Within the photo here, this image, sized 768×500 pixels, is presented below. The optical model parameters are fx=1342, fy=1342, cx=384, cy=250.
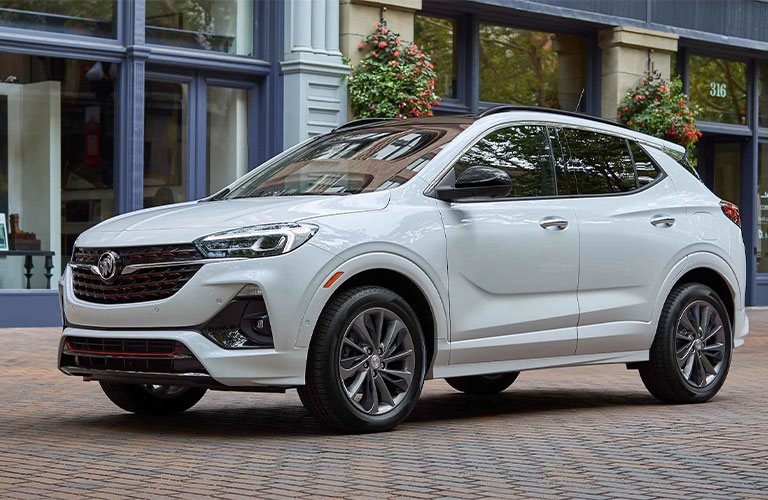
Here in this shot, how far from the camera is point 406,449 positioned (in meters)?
6.48

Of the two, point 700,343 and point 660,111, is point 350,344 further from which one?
point 660,111

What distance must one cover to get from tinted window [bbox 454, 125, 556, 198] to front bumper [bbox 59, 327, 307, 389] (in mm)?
1727

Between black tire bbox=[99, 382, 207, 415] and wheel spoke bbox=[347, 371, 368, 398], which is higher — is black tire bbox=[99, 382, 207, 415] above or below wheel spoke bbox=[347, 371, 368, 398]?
below

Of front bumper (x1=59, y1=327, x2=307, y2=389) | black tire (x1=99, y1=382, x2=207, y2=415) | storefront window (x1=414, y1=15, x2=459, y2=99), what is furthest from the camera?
storefront window (x1=414, y1=15, x2=459, y2=99)

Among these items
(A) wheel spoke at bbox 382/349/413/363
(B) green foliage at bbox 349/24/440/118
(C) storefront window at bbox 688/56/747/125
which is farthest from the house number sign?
(A) wheel spoke at bbox 382/349/413/363

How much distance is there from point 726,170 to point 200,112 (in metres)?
10.5

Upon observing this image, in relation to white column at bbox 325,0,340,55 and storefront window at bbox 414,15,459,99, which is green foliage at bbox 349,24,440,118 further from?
storefront window at bbox 414,15,459,99

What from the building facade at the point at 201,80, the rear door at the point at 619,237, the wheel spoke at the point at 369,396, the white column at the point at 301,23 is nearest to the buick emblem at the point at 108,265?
the wheel spoke at the point at 369,396

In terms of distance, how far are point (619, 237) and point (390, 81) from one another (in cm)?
898

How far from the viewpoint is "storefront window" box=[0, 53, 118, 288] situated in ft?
50.1

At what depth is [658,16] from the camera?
20828 mm

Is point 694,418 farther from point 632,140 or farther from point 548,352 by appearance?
point 632,140

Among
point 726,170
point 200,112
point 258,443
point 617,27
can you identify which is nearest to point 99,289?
point 258,443

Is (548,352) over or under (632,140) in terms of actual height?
under
